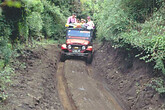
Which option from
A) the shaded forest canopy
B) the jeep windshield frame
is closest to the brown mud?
the shaded forest canopy

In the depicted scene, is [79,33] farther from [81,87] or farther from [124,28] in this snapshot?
[81,87]

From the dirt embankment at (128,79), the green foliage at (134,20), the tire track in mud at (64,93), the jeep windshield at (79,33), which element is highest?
the green foliage at (134,20)

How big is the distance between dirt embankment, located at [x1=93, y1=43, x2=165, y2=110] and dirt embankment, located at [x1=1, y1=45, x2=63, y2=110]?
8.25 feet

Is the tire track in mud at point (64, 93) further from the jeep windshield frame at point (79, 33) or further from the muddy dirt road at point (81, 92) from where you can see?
the jeep windshield frame at point (79, 33)

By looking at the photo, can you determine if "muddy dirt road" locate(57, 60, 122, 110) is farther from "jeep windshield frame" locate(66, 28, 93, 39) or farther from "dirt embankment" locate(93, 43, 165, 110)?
"jeep windshield frame" locate(66, 28, 93, 39)

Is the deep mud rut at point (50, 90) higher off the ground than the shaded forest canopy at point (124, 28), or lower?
lower

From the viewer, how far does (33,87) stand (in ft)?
21.1

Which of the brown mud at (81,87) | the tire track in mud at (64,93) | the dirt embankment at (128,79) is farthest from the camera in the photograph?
the tire track in mud at (64,93)

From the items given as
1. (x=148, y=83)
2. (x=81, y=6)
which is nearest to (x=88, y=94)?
(x=148, y=83)

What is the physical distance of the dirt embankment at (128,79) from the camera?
19.5ft

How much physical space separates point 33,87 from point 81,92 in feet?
6.33

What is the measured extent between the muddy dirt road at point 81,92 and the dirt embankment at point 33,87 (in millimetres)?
357

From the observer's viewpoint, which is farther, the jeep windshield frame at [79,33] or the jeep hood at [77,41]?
the jeep windshield frame at [79,33]

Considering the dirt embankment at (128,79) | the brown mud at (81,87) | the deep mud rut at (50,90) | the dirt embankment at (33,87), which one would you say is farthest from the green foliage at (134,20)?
the dirt embankment at (33,87)
